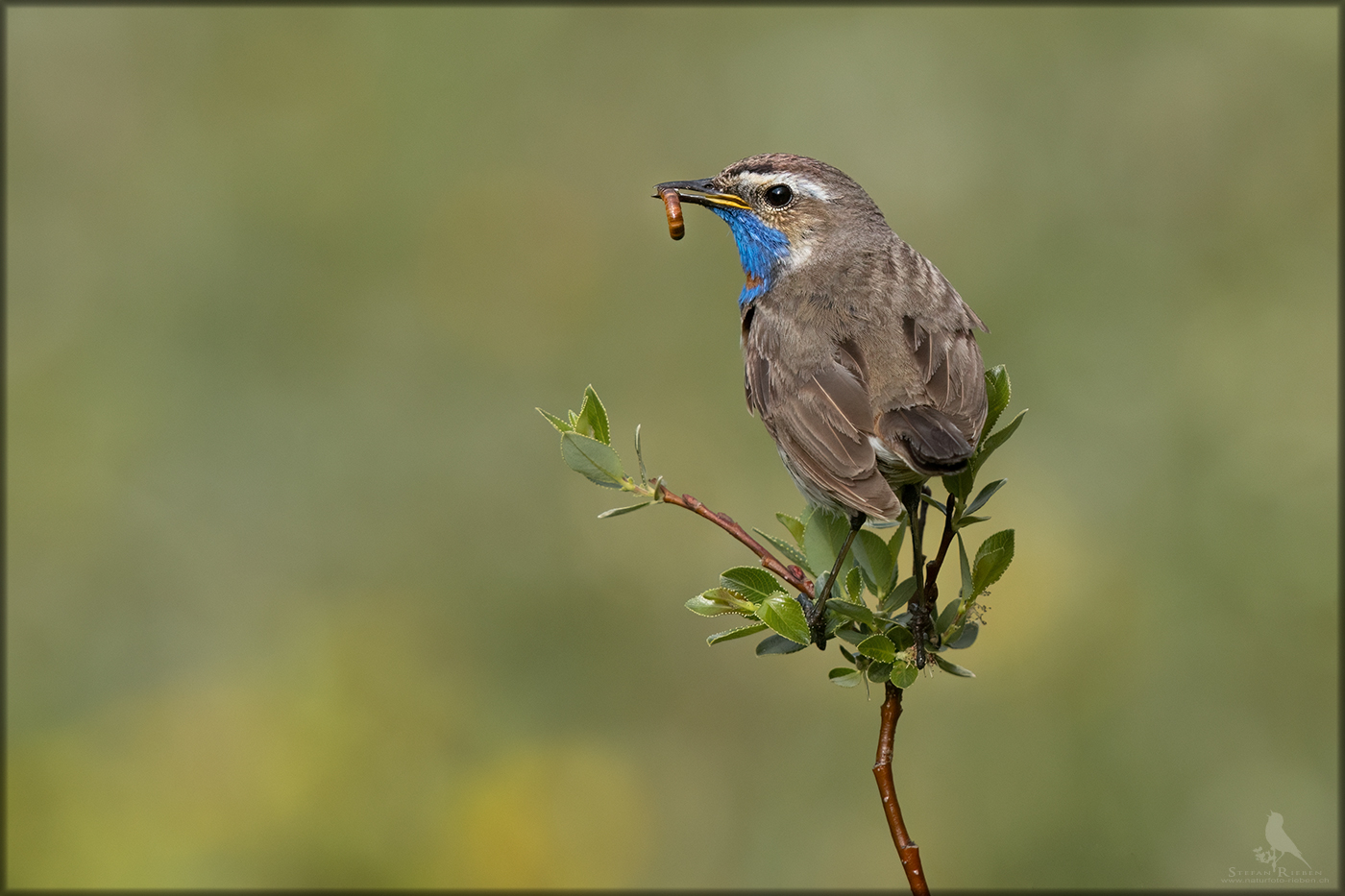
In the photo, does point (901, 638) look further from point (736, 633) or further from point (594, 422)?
point (594, 422)

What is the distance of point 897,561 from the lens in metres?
3.69

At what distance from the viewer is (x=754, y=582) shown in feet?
11.0

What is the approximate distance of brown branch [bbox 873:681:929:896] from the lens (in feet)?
8.87

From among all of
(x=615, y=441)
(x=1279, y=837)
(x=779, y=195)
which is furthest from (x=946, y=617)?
(x=615, y=441)

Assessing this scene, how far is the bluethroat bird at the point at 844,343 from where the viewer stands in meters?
4.05

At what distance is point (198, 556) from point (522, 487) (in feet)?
8.00

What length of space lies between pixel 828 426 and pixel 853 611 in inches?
48.0

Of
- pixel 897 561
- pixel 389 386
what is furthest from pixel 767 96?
pixel 897 561

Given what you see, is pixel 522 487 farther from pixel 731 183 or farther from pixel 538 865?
pixel 731 183

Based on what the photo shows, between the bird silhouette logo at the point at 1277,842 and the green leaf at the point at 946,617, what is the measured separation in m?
3.07

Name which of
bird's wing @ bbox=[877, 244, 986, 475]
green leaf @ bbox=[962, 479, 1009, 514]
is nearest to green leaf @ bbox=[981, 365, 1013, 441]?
bird's wing @ bbox=[877, 244, 986, 475]

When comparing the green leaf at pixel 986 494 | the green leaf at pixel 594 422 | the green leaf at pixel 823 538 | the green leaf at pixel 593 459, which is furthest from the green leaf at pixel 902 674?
the green leaf at pixel 594 422

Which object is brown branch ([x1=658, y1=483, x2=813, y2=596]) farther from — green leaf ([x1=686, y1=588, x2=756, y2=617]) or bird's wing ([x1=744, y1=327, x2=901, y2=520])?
bird's wing ([x1=744, y1=327, x2=901, y2=520])

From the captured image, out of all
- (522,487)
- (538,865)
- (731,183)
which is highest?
(731,183)
